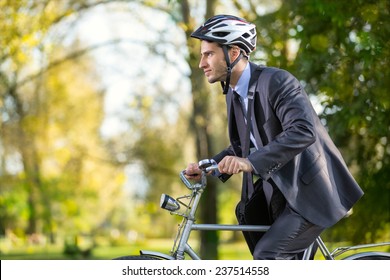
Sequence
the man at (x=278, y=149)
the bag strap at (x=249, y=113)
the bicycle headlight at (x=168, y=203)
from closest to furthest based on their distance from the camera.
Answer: the man at (x=278, y=149)
the bicycle headlight at (x=168, y=203)
the bag strap at (x=249, y=113)

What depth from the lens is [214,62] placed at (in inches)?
167

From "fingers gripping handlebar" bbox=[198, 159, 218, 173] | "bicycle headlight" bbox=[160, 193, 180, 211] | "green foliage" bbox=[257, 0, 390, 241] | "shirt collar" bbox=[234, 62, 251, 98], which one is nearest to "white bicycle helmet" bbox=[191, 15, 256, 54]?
"shirt collar" bbox=[234, 62, 251, 98]

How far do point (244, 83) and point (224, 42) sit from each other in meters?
0.24

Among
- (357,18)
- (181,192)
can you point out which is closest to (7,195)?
(181,192)

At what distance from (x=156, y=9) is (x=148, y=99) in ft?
11.1

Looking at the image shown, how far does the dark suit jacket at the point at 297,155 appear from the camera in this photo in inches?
154

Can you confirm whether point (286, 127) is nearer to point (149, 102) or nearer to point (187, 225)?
point (187, 225)

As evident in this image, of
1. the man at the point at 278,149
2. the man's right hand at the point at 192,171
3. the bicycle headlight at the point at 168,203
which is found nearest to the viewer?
the man at the point at 278,149

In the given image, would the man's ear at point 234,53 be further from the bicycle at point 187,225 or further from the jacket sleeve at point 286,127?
the bicycle at point 187,225

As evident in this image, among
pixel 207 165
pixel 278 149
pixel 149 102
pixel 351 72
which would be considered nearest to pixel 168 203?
pixel 207 165

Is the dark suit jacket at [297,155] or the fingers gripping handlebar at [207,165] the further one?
the fingers gripping handlebar at [207,165]

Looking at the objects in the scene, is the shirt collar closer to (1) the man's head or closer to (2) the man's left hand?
(1) the man's head

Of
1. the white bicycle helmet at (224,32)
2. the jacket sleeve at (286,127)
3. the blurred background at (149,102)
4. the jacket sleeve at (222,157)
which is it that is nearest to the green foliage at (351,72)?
the blurred background at (149,102)
